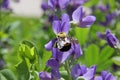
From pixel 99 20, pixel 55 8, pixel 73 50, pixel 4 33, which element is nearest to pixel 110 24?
pixel 99 20

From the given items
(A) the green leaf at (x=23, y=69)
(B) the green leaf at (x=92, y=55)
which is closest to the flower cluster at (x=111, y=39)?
(A) the green leaf at (x=23, y=69)

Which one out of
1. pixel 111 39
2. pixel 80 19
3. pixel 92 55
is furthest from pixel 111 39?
pixel 92 55

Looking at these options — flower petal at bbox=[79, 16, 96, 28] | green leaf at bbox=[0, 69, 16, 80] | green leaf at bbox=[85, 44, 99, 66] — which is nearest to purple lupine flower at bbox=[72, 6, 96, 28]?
flower petal at bbox=[79, 16, 96, 28]

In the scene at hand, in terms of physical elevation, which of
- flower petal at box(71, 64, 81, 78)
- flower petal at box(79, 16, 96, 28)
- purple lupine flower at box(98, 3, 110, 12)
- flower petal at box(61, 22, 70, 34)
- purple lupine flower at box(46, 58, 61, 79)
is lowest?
purple lupine flower at box(98, 3, 110, 12)

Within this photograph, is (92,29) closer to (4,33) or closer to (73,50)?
(4,33)

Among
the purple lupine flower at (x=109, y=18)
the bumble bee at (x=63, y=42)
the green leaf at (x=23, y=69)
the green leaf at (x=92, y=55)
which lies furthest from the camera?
the purple lupine flower at (x=109, y=18)

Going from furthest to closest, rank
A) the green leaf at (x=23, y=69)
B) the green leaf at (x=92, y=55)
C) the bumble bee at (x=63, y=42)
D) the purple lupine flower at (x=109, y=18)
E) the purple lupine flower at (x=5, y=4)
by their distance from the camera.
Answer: the purple lupine flower at (x=109, y=18) → the purple lupine flower at (x=5, y=4) → the green leaf at (x=92, y=55) → the green leaf at (x=23, y=69) → the bumble bee at (x=63, y=42)

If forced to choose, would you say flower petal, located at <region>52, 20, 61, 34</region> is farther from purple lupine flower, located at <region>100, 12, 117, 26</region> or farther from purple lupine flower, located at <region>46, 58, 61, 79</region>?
purple lupine flower, located at <region>100, 12, 117, 26</region>

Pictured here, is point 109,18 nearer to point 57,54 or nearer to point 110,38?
point 110,38

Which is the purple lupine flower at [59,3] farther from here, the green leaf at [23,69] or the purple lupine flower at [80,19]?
the green leaf at [23,69]
